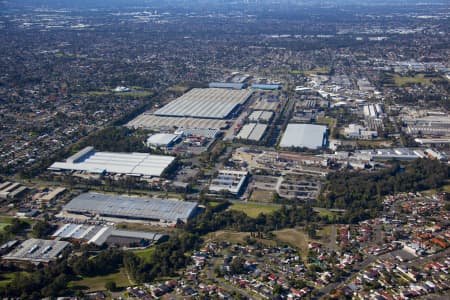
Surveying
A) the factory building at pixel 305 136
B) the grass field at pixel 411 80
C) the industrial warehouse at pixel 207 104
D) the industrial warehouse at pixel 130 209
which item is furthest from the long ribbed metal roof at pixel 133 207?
the grass field at pixel 411 80

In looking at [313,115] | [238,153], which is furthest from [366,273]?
[313,115]

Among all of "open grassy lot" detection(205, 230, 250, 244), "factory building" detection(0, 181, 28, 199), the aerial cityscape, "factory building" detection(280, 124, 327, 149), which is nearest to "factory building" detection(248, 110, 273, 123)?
the aerial cityscape

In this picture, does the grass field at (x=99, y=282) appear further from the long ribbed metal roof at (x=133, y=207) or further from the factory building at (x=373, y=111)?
the factory building at (x=373, y=111)

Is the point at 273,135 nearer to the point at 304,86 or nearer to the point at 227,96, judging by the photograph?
the point at 227,96

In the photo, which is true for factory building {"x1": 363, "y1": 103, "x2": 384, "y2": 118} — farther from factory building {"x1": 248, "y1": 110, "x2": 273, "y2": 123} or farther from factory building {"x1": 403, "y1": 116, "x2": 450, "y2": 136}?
factory building {"x1": 248, "y1": 110, "x2": 273, "y2": 123}

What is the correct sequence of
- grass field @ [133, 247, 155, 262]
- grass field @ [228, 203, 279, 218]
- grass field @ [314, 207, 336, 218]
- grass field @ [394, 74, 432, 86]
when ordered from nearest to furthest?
grass field @ [133, 247, 155, 262], grass field @ [314, 207, 336, 218], grass field @ [228, 203, 279, 218], grass field @ [394, 74, 432, 86]

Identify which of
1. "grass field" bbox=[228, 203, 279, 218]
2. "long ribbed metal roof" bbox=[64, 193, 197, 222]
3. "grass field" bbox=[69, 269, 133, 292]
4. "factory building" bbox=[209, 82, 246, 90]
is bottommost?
"grass field" bbox=[69, 269, 133, 292]

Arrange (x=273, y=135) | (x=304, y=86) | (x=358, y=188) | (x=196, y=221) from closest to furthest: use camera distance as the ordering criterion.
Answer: (x=196, y=221) → (x=358, y=188) → (x=273, y=135) → (x=304, y=86)
